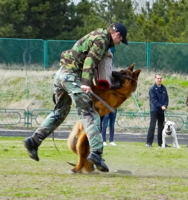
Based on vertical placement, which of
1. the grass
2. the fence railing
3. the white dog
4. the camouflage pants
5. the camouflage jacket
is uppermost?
the camouflage jacket

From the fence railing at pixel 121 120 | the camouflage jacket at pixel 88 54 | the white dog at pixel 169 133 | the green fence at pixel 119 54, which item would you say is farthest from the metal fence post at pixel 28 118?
the camouflage jacket at pixel 88 54

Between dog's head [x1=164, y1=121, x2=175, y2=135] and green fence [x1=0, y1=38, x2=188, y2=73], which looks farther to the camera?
green fence [x1=0, y1=38, x2=188, y2=73]

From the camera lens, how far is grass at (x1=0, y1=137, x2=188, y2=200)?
19.6 feet

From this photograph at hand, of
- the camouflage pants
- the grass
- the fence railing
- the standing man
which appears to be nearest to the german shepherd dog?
the grass

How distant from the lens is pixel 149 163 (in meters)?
9.45

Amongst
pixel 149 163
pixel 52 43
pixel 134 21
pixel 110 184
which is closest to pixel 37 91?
pixel 52 43

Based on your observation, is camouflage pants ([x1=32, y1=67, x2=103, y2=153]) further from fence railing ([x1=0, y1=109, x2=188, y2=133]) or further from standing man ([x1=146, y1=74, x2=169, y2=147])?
fence railing ([x1=0, y1=109, x2=188, y2=133])

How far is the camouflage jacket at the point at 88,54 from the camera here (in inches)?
294

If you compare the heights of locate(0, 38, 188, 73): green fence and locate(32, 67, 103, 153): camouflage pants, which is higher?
locate(32, 67, 103, 153): camouflage pants

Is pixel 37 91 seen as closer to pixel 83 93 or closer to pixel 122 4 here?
pixel 122 4

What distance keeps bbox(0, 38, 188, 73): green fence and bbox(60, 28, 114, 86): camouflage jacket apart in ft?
82.9

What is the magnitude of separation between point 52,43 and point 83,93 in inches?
1053

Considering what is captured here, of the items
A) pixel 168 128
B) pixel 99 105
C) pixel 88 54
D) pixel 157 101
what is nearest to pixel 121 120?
pixel 168 128

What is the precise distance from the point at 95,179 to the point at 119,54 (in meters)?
26.4
